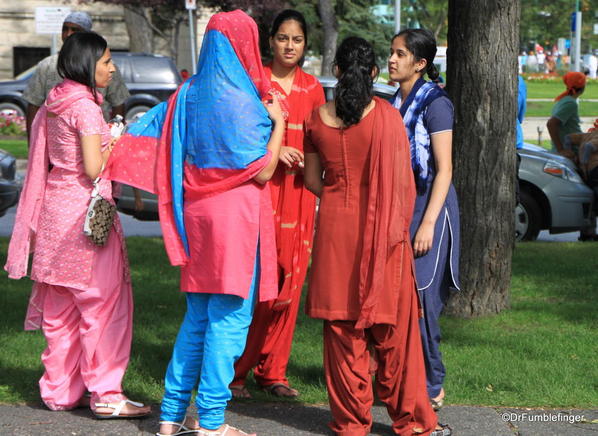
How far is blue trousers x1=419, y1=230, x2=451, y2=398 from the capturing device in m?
5.14

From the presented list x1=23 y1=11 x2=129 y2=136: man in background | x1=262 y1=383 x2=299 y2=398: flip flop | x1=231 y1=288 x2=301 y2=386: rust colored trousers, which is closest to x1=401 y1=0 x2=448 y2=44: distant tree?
x1=23 y1=11 x2=129 y2=136: man in background

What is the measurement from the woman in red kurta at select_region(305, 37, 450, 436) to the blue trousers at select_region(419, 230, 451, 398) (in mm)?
295

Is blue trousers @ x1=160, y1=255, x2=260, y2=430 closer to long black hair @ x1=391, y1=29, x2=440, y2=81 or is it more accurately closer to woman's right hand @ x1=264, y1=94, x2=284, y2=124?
woman's right hand @ x1=264, y1=94, x2=284, y2=124

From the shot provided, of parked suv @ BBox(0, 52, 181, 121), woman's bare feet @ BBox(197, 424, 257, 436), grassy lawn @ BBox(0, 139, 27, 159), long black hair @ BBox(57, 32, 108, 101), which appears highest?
long black hair @ BBox(57, 32, 108, 101)

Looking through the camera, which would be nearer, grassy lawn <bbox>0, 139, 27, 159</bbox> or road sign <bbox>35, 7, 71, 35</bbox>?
road sign <bbox>35, 7, 71, 35</bbox>

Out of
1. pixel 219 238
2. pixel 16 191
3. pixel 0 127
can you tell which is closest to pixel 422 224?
pixel 219 238

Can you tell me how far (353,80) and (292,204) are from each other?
109cm

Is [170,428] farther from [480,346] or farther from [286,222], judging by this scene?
[480,346]

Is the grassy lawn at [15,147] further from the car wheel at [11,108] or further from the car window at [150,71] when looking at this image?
the car window at [150,71]

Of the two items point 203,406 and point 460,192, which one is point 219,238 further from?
point 460,192

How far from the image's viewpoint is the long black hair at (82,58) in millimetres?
5031

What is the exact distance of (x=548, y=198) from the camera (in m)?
10.8

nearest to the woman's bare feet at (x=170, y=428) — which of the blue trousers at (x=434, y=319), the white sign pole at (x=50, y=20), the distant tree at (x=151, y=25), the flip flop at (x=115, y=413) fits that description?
the flip flop at (x=115, y=413)

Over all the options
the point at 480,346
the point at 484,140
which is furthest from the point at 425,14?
the point at 480,346
